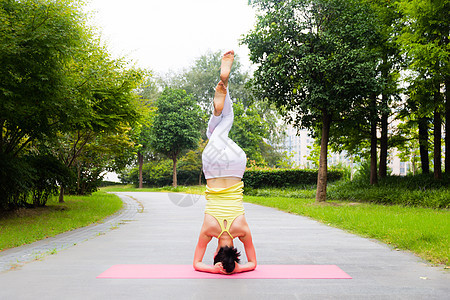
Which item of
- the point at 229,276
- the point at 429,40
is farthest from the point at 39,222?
the point at 429,40

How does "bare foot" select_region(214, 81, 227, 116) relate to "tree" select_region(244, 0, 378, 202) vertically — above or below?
below

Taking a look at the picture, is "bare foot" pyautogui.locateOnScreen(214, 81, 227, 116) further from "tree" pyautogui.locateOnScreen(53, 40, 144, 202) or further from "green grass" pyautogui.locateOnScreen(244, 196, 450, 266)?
"tree" pyautogui.locateOnScreen(53, 40, 144, 202)

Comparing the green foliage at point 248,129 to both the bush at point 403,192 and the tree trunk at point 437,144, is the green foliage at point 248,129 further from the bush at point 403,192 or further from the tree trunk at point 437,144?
the tree trunk at point 437,144

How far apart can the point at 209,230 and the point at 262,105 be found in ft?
115

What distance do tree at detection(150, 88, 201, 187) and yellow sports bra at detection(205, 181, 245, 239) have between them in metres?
30.5

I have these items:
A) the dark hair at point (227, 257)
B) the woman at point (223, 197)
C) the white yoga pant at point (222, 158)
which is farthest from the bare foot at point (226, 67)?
the dark hair at point (227, 257)

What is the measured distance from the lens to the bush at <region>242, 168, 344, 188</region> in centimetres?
2530

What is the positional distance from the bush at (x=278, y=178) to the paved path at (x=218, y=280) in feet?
54.2

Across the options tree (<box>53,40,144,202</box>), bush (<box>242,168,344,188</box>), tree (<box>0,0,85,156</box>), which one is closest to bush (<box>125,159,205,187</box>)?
bush (<box>242,168,344,188</box>)

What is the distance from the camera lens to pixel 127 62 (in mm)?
13156

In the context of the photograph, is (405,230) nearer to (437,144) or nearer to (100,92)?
(100,92)

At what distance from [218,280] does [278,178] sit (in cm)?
2115

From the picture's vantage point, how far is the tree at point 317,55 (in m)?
14.3

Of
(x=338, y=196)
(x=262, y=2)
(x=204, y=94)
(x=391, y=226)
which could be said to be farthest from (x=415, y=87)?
(x=204, y=94)
